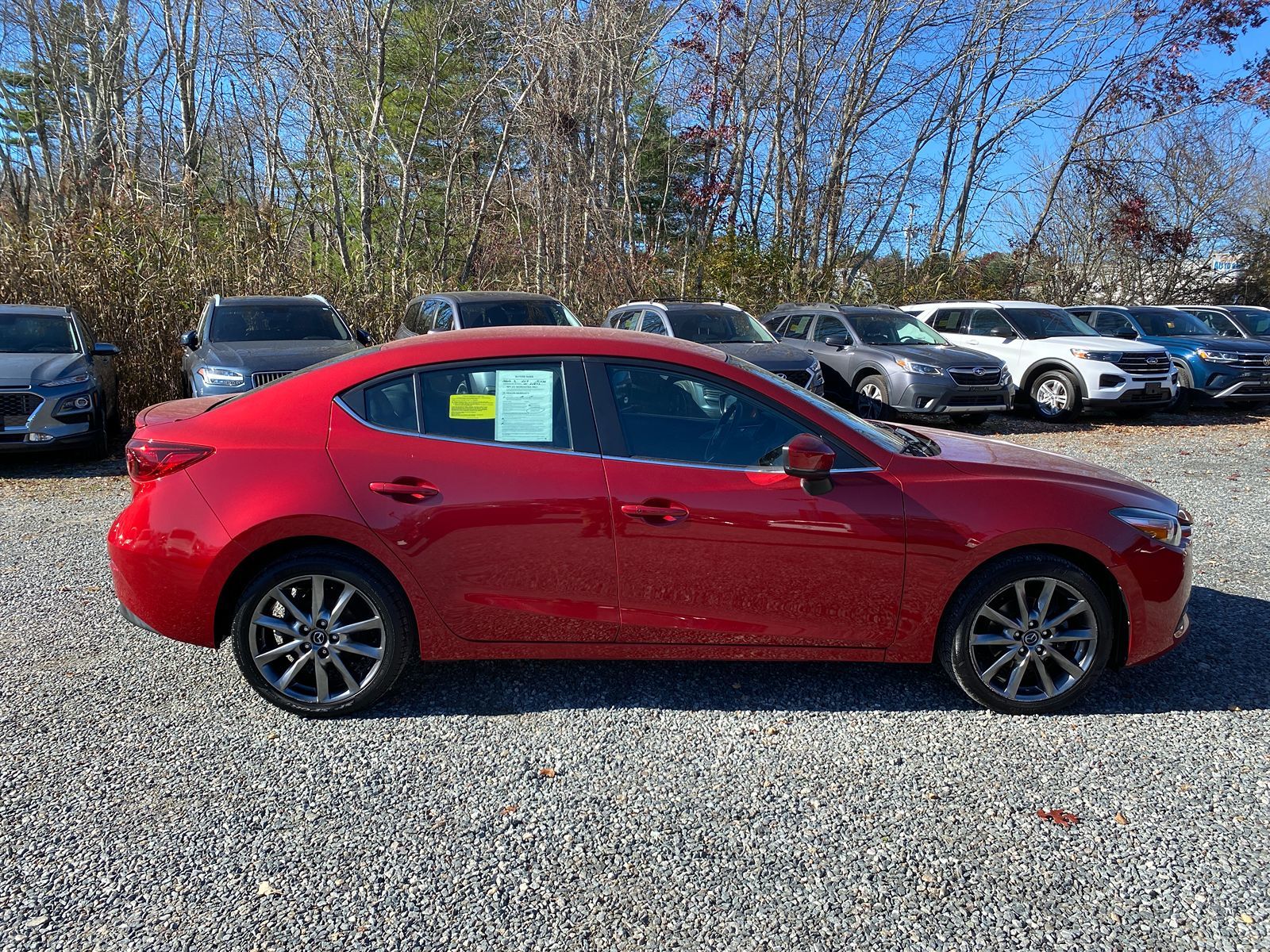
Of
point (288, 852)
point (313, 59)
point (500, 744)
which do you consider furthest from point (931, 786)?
point (313, 59)

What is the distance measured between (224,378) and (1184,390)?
1425 cm

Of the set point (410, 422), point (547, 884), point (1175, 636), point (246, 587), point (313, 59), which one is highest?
point (313, 59)

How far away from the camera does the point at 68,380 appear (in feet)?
29.3

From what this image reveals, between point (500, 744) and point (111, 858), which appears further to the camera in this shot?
point (500, 744)

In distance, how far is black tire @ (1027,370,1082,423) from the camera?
12.9 metres

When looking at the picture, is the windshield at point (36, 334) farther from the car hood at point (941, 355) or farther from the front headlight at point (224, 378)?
the car hood at point (941, 355)

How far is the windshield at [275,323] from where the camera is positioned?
34.8ft

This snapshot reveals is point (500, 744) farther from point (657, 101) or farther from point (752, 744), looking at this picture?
point (657, 101)

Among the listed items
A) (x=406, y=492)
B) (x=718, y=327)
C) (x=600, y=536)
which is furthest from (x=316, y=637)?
(x=718, y=327)

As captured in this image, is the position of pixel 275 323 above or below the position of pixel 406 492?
above

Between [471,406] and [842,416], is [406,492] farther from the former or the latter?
[842,416]

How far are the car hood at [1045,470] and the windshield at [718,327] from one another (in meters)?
7.77

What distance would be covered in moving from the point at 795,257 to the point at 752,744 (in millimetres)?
19728

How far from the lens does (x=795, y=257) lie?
2177 centimetres
